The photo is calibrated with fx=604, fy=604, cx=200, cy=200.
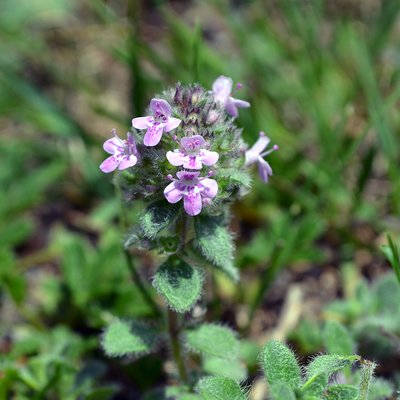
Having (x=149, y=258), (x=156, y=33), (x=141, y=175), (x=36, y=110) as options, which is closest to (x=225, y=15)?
(x=156, y=33)

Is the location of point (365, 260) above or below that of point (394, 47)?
below

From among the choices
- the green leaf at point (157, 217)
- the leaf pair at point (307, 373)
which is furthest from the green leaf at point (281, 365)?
the green leaf at point (157, 217)

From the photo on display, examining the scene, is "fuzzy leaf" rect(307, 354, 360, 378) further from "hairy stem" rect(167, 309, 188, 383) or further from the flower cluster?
"hairy stem" rect(167, 309, 188, 383)

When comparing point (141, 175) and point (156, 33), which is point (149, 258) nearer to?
point (141, 175)

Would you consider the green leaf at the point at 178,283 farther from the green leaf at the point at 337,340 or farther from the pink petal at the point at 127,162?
the green leaf at the point at 337,340

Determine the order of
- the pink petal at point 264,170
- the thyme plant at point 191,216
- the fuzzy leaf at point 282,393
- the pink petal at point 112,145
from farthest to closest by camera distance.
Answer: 1. the pink petal at point 264,170
2. the pink petal at point 112,145
3. the thyme plant at point 191,216
4. the fuzzy leaf at point 282,393

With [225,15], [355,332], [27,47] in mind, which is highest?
[225,15]

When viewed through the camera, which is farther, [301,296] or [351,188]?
[351,188]
